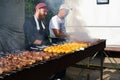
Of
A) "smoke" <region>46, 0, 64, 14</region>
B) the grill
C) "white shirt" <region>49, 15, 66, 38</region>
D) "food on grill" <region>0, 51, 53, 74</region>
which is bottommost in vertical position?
the grill

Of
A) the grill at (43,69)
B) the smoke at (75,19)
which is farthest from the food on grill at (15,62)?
the smoke at (75,19)

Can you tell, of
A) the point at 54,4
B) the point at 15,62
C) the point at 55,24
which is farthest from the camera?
the point at 54,4

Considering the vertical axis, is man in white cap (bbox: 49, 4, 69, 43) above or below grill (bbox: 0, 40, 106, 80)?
above

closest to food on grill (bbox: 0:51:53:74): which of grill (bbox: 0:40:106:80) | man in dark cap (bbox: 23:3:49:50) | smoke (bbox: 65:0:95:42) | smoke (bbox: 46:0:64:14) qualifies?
grill (bbox: 0:40:106:80)

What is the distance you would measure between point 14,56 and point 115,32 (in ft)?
18.4

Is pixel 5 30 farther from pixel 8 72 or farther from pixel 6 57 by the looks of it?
pixel 8 72

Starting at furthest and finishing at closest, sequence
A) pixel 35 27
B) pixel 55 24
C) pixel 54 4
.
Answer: pixel 54 4, pixel 55 24, pixel 35 27

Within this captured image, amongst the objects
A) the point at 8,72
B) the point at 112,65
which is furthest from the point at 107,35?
the point at 8,72

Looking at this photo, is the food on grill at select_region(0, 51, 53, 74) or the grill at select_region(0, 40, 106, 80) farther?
the food on grill at select_region(0, 51, 53, 74)

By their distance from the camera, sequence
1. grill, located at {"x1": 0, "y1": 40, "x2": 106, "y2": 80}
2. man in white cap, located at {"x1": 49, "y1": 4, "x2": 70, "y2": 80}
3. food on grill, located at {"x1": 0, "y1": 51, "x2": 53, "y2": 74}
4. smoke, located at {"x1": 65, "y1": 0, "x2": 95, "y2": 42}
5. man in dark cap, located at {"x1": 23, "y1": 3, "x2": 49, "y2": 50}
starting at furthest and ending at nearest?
1. smoke, located at {"x1": 65, "y1": 0, "x2": 95, "y2": 42}
2. man in white cap, located at {"x1": 49, "y1": 4, "x2": 70, "y2": 80}
3. man in dark cap, located at {"x1": 23, "y1": 3, "x2": 49, "y2": 50}
4. food on grill, located at {"x1": 0, "y1": 51, "x2": 53, "y2": 74}
5. grill, located at {"x1": 0, "y1": 40, "x2": 106, "y2": 80}

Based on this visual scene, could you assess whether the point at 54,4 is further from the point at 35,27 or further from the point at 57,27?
the point at 35,27

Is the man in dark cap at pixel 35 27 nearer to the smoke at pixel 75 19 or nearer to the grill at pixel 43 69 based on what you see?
the grill at pixel 43 69

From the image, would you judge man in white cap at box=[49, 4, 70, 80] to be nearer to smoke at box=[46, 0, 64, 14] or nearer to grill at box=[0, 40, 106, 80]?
grill at box=[0, 40, 106, 80]

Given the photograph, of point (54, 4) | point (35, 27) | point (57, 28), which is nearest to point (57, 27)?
point (57, 28)
